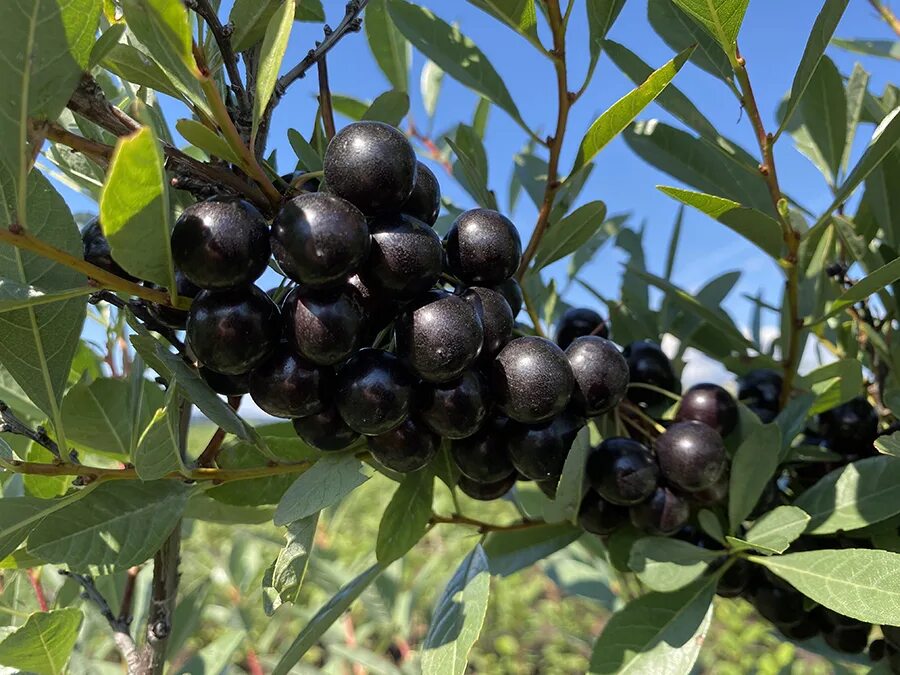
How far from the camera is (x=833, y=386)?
0.99 metres

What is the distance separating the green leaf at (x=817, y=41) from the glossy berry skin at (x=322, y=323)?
1.92ft

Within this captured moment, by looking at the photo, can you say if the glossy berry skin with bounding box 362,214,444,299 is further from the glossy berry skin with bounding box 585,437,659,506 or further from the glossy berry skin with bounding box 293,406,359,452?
the glossy berry skin with bounding box 585,437,659,506

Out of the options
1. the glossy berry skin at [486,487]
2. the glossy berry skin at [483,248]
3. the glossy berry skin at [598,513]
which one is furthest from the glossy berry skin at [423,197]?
the glossy berry skin at [598,513]

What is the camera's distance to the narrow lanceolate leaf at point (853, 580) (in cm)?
74

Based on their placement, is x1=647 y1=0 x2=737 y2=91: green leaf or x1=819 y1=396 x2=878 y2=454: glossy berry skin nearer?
x1=647 y1=0 x2=737 y2=91: green leaf

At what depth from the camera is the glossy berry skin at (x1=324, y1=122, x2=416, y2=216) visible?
2.22 feet

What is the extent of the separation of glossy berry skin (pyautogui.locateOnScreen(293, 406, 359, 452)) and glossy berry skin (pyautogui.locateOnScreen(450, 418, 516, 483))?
14cm

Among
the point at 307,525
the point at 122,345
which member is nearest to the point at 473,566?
the point at 307,525

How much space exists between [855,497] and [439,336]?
598 mm

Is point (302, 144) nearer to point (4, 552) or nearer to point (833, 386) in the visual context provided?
point (4, 552)

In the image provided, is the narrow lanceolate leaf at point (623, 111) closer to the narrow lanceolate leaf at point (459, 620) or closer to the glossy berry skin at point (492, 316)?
the glossy berry skin at point (492, 316)

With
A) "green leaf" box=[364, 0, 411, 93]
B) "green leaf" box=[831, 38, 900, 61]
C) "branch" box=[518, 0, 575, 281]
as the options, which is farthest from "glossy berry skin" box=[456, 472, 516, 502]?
"green leaf" box=[831, 38, 900, 61]

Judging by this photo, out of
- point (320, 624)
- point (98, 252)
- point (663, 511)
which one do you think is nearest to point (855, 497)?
point (663, 511)

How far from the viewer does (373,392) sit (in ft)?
2.28
